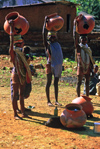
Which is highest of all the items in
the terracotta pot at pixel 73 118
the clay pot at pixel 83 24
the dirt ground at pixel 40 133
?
the clay pot at pixel 83 24

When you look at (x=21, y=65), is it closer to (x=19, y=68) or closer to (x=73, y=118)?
(x=19, y=68)

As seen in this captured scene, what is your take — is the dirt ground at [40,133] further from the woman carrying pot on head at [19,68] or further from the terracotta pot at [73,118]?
the woman carrying pot on head at [19,68]

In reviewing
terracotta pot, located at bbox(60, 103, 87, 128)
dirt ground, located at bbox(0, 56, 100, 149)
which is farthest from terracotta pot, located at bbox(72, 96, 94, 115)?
terracotta pot, located at bbox(60, 103, 87, 128)

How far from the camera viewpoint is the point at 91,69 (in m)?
7.08

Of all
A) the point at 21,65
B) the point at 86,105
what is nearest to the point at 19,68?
the point at 21,65

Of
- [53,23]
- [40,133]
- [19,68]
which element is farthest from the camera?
[53,23]

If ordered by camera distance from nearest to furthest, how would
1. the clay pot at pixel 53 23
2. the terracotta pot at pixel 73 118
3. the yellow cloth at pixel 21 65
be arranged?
the terracotta pot at pixel 73 118, the yellow cloth at pixel 21 65, the clay pot at pixel 53 23

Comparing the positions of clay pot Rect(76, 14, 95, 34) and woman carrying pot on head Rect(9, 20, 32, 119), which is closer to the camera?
woman carrying pot on head Rect(9, 20, 32, 119)

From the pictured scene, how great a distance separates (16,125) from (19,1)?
21927 millimetres

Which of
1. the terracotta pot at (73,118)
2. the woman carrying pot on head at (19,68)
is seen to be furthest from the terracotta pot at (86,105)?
the woman carrying pot on head at (19,68)

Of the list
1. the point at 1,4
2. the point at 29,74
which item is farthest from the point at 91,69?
the point at 1,4

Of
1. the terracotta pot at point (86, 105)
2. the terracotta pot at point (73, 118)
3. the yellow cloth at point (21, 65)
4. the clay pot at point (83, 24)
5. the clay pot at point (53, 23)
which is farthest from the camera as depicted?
the clay pot at point (53, 23)

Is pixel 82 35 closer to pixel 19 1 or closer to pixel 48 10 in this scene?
pixel 48 10

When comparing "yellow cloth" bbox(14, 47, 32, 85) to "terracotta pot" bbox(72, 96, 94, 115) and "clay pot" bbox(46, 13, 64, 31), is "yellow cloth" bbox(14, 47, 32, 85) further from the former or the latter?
"clay pot" bbox(46, 13, 64, 31)
